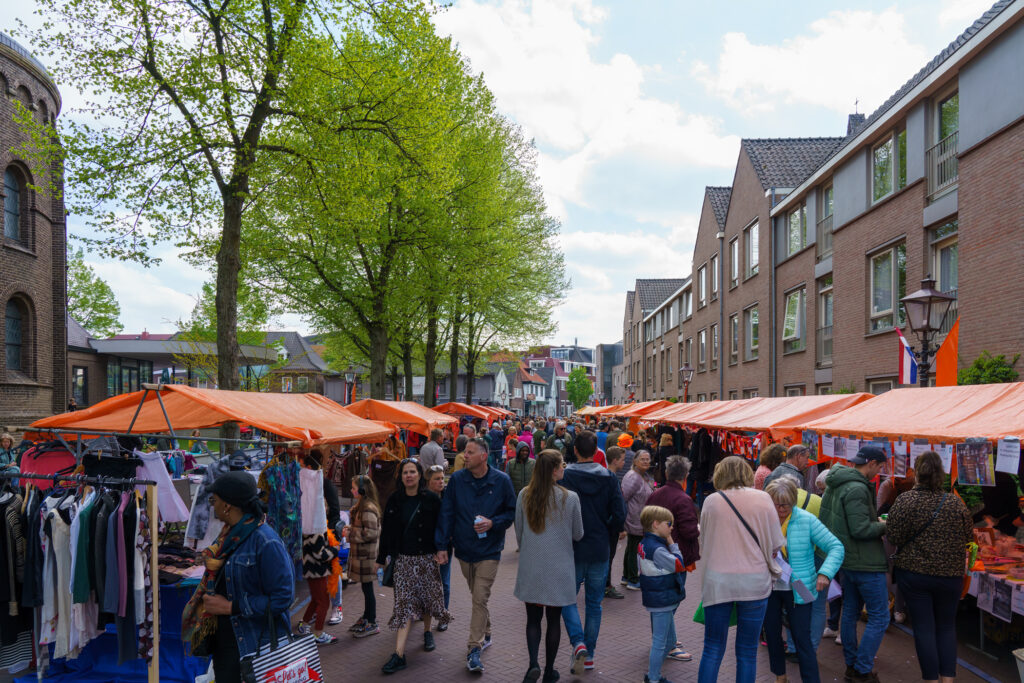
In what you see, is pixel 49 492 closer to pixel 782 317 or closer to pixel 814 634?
pixel 814 634

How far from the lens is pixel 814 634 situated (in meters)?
5.71

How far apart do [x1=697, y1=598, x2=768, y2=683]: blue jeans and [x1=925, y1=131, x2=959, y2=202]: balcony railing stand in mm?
11384

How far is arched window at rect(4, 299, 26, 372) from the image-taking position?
20.7 m

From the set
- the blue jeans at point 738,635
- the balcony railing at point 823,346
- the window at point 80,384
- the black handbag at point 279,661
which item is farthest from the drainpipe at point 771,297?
the window at point 80,384

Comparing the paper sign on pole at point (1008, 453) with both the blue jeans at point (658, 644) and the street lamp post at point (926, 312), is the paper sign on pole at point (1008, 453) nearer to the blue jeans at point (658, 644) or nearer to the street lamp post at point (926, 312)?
the blue jeans at point (658, 644)

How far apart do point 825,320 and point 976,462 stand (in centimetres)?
1410

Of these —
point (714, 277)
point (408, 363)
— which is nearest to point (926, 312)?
point (408, 363)

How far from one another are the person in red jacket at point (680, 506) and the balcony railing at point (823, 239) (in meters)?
14.4

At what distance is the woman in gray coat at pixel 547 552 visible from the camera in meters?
5.46

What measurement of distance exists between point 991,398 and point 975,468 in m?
1.29

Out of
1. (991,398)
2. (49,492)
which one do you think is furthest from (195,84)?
(991,398)

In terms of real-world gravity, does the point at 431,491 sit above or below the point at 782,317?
below

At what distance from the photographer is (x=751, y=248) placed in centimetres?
2595

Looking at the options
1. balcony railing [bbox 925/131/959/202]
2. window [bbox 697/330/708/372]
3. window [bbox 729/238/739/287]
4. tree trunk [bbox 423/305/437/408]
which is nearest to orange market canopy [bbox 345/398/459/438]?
balcony railing [bbox 925/131/959/202]
